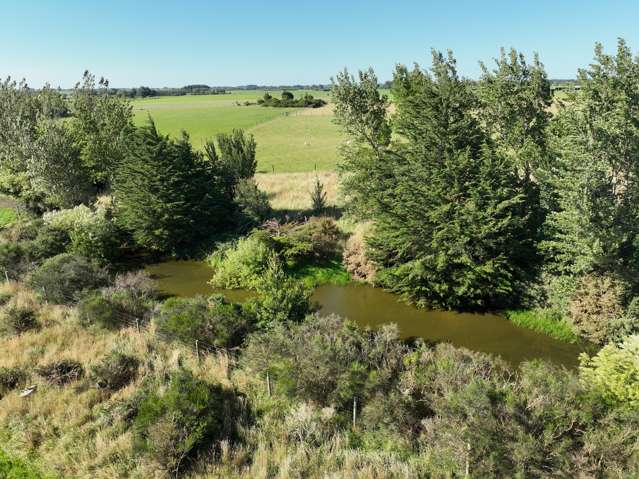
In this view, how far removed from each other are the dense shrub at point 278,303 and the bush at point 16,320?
27.2ft

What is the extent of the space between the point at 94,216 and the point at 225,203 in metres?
7.55

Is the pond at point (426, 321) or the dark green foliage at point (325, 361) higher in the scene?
the dark green foliage at point (325, 361)

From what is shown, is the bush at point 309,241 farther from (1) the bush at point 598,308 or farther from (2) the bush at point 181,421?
(2) the bush at point 181,421

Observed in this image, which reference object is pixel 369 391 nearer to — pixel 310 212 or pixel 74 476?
pixel 74 476

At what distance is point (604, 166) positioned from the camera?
14164 millimetres

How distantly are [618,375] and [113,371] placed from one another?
12.9 m

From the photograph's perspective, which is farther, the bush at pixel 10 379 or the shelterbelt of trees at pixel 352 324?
the bush at pixel 10 379

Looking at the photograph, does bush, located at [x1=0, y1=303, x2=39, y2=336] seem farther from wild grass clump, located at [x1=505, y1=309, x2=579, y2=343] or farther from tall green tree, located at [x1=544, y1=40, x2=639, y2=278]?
tall green tree, located at [x1=544, y1=40, x2=639, y2=278]

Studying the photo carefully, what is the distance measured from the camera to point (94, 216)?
25.8 meters

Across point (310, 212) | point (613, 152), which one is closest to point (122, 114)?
point (310, 212)

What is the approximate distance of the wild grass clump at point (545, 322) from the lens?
53.9ft

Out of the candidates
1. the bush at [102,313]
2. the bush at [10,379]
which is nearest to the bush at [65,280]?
the bush at [102,313]

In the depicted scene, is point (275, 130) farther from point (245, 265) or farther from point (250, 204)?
point (245, 265)

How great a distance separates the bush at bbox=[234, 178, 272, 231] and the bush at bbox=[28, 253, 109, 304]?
30.8ft
